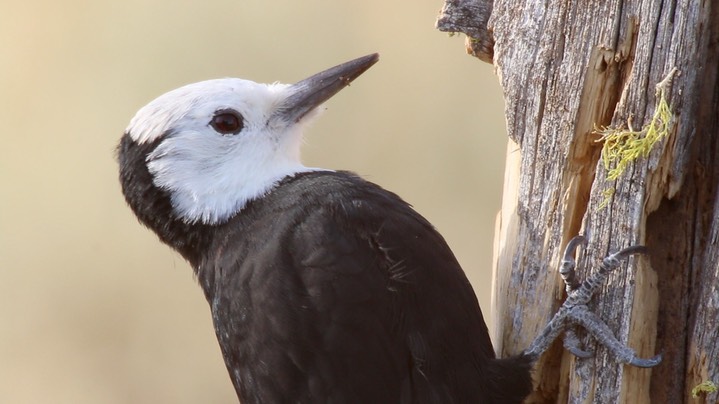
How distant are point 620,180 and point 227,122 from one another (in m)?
1.75

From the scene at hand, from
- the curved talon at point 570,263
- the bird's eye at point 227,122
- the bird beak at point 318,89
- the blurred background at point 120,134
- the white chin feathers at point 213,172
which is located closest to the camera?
the curved talon at point 570,263

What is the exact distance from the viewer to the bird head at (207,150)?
443cm

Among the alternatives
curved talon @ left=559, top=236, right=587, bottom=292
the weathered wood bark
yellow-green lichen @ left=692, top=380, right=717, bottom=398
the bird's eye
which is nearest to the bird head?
the bird's eye

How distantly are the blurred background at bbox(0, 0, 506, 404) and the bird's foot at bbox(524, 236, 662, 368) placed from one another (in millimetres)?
2989

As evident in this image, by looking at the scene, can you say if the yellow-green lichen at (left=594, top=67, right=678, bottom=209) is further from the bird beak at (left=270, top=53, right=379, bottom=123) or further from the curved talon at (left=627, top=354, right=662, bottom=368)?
the bird beak at (left=270, top=53, right=379, bottom=123)

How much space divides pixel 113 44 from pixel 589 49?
16.2 ft

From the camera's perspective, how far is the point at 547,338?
3949 millimetres

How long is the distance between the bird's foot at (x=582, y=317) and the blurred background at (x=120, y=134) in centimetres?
299

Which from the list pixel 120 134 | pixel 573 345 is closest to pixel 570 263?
pixel 573 345

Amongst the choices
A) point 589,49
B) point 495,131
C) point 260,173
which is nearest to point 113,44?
point 495,131

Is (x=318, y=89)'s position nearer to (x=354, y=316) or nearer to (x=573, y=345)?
(x=354, y=316)

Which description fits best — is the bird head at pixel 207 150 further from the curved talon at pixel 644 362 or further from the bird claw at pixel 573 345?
the curved talon at pixel 644 362

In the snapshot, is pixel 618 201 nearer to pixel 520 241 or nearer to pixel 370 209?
pixel 520 241

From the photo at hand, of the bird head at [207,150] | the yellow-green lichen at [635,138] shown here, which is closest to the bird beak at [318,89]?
the bird head at [207,150]
